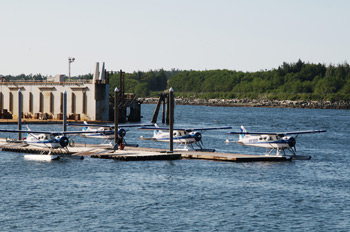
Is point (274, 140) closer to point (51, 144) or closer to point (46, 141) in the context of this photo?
point (51, 144)

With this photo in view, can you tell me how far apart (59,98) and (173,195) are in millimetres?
66408

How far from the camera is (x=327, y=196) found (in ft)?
120

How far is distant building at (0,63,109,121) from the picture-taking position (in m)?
95.2

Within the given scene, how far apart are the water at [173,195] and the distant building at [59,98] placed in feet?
140

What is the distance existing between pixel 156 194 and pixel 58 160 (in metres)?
16.8

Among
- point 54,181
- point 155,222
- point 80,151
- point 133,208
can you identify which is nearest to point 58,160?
point 80,151

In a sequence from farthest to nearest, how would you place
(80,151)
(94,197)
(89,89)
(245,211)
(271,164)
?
1. (89,89)
2. (80,151)
3. (271,164)
4. (94,197)
5. (245,211)

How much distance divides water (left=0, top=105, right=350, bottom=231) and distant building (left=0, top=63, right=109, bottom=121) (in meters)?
42.6

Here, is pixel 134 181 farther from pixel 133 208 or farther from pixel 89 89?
pixel 89 89

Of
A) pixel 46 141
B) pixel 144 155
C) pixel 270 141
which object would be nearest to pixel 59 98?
pixel 46 141

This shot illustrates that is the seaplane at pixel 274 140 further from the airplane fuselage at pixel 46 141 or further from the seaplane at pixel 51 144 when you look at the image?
the airplane fuselage at pixel 46 141

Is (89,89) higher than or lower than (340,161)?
higher

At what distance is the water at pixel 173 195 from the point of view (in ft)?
97.3

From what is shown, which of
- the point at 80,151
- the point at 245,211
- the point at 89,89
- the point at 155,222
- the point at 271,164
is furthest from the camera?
the point at 89,89
